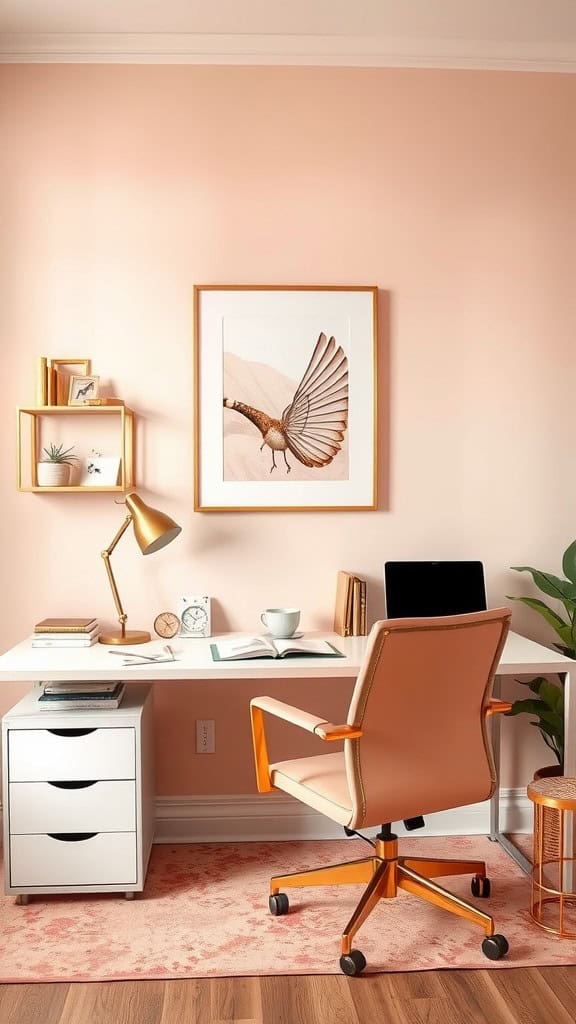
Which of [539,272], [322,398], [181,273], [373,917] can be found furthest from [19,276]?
[373,917]

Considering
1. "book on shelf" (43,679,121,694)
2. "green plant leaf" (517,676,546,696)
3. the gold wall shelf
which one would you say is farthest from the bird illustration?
"green plant leaf" (517,676,546,696)

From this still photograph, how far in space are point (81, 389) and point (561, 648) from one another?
1868 mm

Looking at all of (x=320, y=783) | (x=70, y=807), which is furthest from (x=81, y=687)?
(x=320, y=783)

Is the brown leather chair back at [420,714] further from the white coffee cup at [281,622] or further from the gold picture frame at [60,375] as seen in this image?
the gold picture frame at [60,375]

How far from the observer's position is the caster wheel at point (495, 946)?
230 cm

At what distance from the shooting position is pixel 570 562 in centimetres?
301

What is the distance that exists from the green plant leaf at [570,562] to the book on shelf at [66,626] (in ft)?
5.21

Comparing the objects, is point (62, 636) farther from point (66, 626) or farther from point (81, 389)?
point (81, 389)

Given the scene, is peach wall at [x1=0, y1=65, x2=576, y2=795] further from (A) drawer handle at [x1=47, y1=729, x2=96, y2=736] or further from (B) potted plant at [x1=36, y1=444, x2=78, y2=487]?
(A) drawer handle at [x1=47, y1=729, x2=96, y2=736]

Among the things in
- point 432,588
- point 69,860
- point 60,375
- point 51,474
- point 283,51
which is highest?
point 283,51

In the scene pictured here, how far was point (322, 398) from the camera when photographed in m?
3.18

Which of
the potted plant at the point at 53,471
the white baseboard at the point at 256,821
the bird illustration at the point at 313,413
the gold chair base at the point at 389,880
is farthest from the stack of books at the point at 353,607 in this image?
the potted plant at the point at 53,471

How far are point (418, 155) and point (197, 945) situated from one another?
264 centimetres

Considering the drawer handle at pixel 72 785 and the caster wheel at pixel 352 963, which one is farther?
the drawer handle at pixel 72 785
